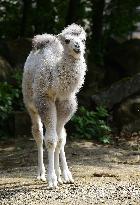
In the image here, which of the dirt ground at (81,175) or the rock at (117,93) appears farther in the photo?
the rock at (117,93)

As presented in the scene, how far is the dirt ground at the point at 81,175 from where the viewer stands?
6426 mm

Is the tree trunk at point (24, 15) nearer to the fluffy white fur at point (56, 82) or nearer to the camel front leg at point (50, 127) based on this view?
the fluffy white fur at point (56, 82)

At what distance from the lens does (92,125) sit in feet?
40.6

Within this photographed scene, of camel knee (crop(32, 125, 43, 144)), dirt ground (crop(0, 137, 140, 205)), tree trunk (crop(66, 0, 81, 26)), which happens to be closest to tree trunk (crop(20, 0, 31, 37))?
tree trunk (crop(66, 0, 81, 26))

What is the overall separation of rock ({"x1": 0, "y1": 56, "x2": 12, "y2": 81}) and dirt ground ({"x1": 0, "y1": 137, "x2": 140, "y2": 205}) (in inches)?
80.3

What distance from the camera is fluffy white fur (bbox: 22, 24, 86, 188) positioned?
23.2ft

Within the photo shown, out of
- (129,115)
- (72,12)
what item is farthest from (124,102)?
(72,12)

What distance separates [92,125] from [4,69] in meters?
2.86

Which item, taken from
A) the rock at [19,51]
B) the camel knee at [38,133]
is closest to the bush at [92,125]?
the rock at [19,51]

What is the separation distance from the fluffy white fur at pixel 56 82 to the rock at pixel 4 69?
6.40 meters

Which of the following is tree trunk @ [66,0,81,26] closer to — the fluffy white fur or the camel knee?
the camel knee

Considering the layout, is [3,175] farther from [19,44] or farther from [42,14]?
[42,14]

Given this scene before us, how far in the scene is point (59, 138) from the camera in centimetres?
731

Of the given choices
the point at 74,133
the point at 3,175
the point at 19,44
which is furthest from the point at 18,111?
the point at 3,175
